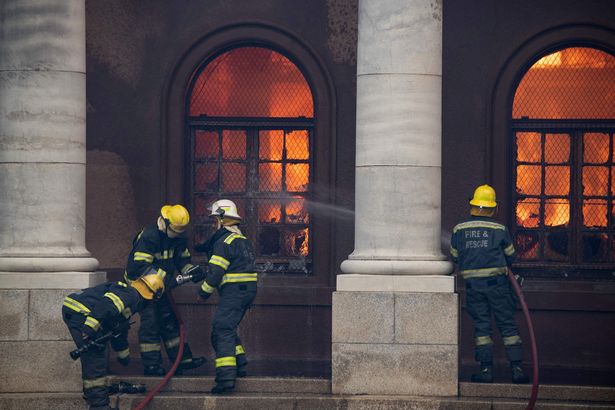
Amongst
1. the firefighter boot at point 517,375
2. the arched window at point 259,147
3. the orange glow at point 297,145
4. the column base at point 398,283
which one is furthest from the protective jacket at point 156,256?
the firefighter boot at point 517,375

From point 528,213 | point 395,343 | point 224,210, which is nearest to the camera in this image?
point 395,343

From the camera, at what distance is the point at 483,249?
1377 centimetres

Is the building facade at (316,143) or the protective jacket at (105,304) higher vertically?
the building facade at (316,143)

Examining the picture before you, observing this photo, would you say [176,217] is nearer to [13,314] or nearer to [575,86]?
[13,314]

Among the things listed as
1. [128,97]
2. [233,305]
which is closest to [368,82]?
[233,305]

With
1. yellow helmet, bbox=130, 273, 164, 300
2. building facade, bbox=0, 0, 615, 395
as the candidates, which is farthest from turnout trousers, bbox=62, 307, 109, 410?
building facade, bbox=0, 0, 615, 395

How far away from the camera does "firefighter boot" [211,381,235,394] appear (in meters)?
13.4

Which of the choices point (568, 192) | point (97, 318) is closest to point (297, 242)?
point (568, 192)

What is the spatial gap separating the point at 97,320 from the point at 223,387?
1.52 meters

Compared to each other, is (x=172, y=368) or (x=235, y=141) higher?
(x=235, y=141)

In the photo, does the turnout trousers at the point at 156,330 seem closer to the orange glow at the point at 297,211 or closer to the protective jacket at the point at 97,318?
Result: the protective jacket at the point at 97,318

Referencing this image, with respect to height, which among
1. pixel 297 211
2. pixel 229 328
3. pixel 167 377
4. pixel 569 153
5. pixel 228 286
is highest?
pixel 569 153

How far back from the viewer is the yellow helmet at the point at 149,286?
43.7 feet

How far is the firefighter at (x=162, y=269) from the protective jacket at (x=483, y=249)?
2727 mm
